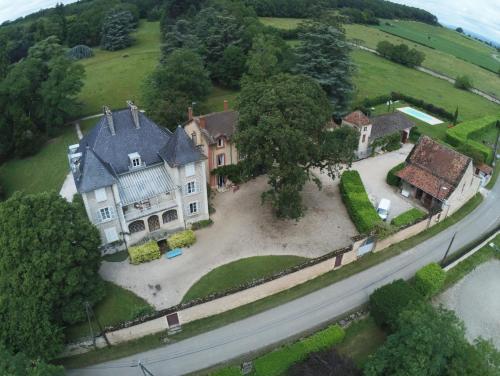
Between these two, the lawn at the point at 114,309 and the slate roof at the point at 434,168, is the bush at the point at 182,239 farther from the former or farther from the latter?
the slate roof at the point at 434,168

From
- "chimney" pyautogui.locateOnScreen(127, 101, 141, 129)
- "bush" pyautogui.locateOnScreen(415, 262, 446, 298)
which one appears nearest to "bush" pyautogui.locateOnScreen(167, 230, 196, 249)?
"chimney" pyautogui.locateOnScreen(127, 101, 141, 129)

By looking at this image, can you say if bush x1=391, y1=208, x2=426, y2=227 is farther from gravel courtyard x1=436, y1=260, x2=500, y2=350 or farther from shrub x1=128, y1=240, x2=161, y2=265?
shrub x1=128, y1=240, x2=161, y2=265

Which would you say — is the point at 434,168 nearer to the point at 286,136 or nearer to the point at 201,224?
the point at 286,136

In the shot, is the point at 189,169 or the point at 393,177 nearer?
the point at 189,169

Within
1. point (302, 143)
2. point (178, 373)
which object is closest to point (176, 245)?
point (178, 373)

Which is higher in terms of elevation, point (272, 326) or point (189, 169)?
point (189, 169)

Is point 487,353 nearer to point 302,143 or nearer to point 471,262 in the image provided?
point 471,262

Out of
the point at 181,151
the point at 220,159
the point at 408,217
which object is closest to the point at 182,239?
the point at 181,151
